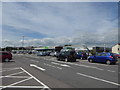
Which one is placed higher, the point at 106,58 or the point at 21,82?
the point at 106,58

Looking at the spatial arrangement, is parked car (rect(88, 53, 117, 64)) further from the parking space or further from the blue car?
the parking space

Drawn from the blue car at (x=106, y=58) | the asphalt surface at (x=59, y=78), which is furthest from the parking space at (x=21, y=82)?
the blue car at (x=106, y=58)

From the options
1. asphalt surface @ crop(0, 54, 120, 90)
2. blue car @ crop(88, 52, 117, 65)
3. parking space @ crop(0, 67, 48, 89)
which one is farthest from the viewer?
blue car @ crop(88, 52, 117, 65)

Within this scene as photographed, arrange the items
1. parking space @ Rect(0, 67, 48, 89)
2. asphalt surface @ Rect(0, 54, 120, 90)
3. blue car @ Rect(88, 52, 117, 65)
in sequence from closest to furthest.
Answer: parking space @ Rect(0, 67, 48, 89)
asphalt surface @ Rect(0, 54, 120, 90)
blue car @ Rect(88, 52, 117, 65)

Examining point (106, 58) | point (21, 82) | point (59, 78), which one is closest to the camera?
point (21, 82)

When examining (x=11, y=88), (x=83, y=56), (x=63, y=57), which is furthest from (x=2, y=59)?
(x=11, y=88)

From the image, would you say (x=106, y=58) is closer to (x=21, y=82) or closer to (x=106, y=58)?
(x=106, y=58)

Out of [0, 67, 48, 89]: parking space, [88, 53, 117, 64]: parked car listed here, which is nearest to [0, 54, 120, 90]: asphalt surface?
[0, 67, 48, 89]: parking space

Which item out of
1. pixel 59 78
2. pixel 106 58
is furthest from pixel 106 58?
pixel 59 78

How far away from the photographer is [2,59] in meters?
22.9

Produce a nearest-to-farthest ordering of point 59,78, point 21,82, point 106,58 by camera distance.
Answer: point 21,82 → point 59,78 → point 106,58

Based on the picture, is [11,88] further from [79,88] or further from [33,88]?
[79,88]

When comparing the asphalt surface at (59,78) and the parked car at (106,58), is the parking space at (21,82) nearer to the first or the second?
the asphalt surface at (59,78)

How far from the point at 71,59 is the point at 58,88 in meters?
17.1
